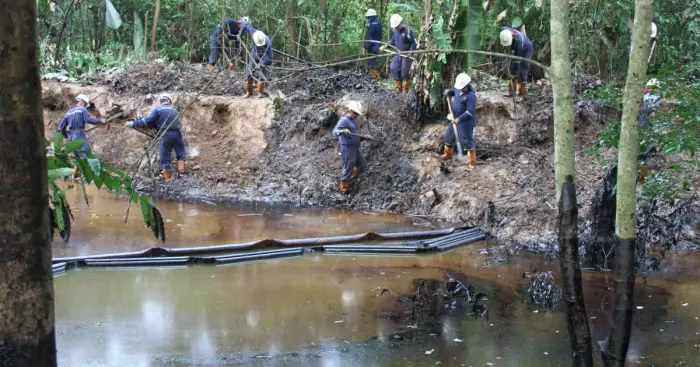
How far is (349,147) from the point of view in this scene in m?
13.9

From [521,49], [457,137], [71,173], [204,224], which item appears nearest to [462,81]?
[457,137]

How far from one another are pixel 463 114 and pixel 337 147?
3.23 meters

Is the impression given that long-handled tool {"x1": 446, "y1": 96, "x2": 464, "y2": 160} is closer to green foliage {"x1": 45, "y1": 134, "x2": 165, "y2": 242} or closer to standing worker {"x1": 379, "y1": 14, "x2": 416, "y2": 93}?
standing worker {"x1": 379, "y1": 14, "x2": 416, "y2": 93}

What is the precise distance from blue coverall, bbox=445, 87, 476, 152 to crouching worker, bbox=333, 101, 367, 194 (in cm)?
188

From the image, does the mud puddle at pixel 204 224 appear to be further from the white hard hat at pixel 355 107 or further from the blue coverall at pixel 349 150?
the white hard hat at pixel 355 107

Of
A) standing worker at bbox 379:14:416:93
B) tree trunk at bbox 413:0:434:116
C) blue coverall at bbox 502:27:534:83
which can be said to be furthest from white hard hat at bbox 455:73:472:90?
standing worker at bbox 379:14:416:93

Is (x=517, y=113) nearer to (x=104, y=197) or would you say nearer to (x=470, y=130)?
(x=470, y=130)

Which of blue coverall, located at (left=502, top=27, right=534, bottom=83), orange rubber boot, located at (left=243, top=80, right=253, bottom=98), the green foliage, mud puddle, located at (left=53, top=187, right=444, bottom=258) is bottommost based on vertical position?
mud puddle, located at (left=53, top=187, right=444, bottom=258)

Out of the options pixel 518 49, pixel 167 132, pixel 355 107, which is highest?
pixel 518 49

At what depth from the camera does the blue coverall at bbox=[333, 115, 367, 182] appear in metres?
13.8

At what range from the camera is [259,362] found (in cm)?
670

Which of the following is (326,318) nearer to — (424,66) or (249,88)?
(424,66)

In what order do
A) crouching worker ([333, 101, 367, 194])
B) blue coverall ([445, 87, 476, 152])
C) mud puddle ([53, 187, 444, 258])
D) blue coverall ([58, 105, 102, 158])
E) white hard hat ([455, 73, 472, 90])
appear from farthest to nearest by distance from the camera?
1. blue coverall ([58, 105, 102, 158])
2. crouching worker ([333, 101, 367, 194])
3. blue coverall ([445, 87, 476, 152])
4. white hard hat ([455, 73, 472, 90])
5. mud puddle ([53, 187, 444, 258])

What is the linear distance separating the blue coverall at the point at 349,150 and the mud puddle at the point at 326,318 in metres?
3.95
